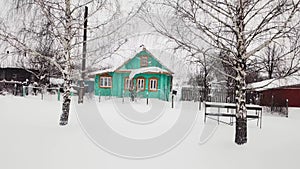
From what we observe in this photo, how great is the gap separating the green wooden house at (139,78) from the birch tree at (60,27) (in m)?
17.1

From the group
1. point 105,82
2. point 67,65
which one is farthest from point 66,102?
point 105,82

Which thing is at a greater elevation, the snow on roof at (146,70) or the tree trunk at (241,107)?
the snow on roof at (146,70)

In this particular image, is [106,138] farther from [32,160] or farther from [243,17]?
[243,17]

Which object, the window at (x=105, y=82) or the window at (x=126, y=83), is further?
the window at (x=105, y=82)

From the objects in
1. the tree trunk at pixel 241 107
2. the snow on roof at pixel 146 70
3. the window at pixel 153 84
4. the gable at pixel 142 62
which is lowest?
the tree trunk at pixel 241 107

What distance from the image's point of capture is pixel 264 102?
23.8 m

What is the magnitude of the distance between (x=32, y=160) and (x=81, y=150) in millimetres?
1002

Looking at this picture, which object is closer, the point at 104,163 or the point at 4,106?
the point at 104,163

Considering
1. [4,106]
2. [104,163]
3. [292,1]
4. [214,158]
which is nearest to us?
[104,163]

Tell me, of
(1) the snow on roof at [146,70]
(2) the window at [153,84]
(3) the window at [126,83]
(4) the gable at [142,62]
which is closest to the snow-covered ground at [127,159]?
(1) the snow on roof at [146,70]

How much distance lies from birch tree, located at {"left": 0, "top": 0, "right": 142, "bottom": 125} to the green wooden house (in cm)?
1706

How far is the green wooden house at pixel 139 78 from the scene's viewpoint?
2609cm

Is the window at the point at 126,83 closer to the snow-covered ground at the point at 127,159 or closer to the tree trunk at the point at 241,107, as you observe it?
the snow-covered ground at the point at 127,159

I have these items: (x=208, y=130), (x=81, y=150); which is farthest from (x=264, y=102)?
(x=81, y=150)
